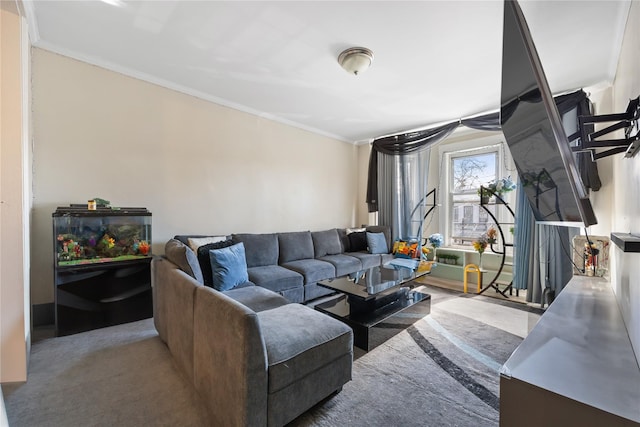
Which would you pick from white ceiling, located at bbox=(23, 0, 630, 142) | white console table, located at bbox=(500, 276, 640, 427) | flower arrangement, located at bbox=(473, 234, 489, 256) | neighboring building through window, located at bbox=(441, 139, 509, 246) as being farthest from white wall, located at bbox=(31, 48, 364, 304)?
white console table, located at bbox=(500, 276, 640, 427)

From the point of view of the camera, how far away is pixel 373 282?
2.72 meters

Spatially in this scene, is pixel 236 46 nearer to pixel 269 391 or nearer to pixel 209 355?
pixel 209 355

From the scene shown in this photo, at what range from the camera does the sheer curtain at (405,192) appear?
4461 millimetres

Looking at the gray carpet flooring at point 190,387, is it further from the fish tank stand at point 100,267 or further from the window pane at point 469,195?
the window pane at point 469,195

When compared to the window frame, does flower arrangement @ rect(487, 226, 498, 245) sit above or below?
below

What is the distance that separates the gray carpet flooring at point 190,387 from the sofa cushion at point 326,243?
1.87 metres

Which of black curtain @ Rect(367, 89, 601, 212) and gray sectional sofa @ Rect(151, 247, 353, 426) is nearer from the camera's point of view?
gray sectional sofa @ Rect(151, 247, 353, 426)

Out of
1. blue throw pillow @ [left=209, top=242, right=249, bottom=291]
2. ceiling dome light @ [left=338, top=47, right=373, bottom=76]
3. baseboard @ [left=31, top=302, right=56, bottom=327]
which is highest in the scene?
ceiling dome light @ [left=338, top=47, right=373, bottom=76]

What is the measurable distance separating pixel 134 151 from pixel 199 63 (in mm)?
1171

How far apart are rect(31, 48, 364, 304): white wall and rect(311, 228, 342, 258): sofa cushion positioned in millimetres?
435

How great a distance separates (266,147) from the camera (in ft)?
13.1

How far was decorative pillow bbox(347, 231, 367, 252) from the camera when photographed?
4.59 meters

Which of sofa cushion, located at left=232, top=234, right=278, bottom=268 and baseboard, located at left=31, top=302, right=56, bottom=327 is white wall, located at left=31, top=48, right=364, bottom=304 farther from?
sofa cushion, located at left=232, top=234, right=278, bottom=268

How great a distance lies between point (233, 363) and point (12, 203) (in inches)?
74.6
